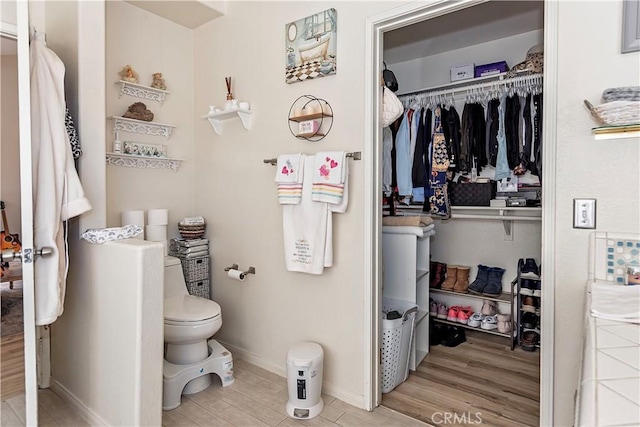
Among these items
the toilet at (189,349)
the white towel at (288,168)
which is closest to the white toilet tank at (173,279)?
the toilet at (189,349)

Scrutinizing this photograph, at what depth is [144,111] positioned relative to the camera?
2.64 metres

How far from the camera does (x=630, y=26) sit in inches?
54.4

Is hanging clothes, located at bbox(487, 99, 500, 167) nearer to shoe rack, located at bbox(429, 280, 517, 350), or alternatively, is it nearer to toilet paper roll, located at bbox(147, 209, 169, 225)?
shoe rack, located at bbox(429, 280, 517, 350)

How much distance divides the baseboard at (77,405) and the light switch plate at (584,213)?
91.7 inches

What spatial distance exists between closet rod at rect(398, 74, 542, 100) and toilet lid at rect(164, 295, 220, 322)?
2.52m

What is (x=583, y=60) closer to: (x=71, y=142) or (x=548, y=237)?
(x=548, y=237)

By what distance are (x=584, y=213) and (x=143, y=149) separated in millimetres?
2628

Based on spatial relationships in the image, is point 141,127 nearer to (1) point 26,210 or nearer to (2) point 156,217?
(2) point 156,217

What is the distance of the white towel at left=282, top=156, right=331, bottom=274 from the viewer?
85.7 inches

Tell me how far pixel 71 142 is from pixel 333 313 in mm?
1698

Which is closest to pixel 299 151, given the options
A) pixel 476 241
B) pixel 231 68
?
pixel 231 68

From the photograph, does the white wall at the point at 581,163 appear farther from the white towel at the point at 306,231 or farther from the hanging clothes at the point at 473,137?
the hanging clothes at the point at 473,137

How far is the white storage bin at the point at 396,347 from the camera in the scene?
2.34 m

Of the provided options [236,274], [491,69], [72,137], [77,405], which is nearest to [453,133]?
[491,69]
